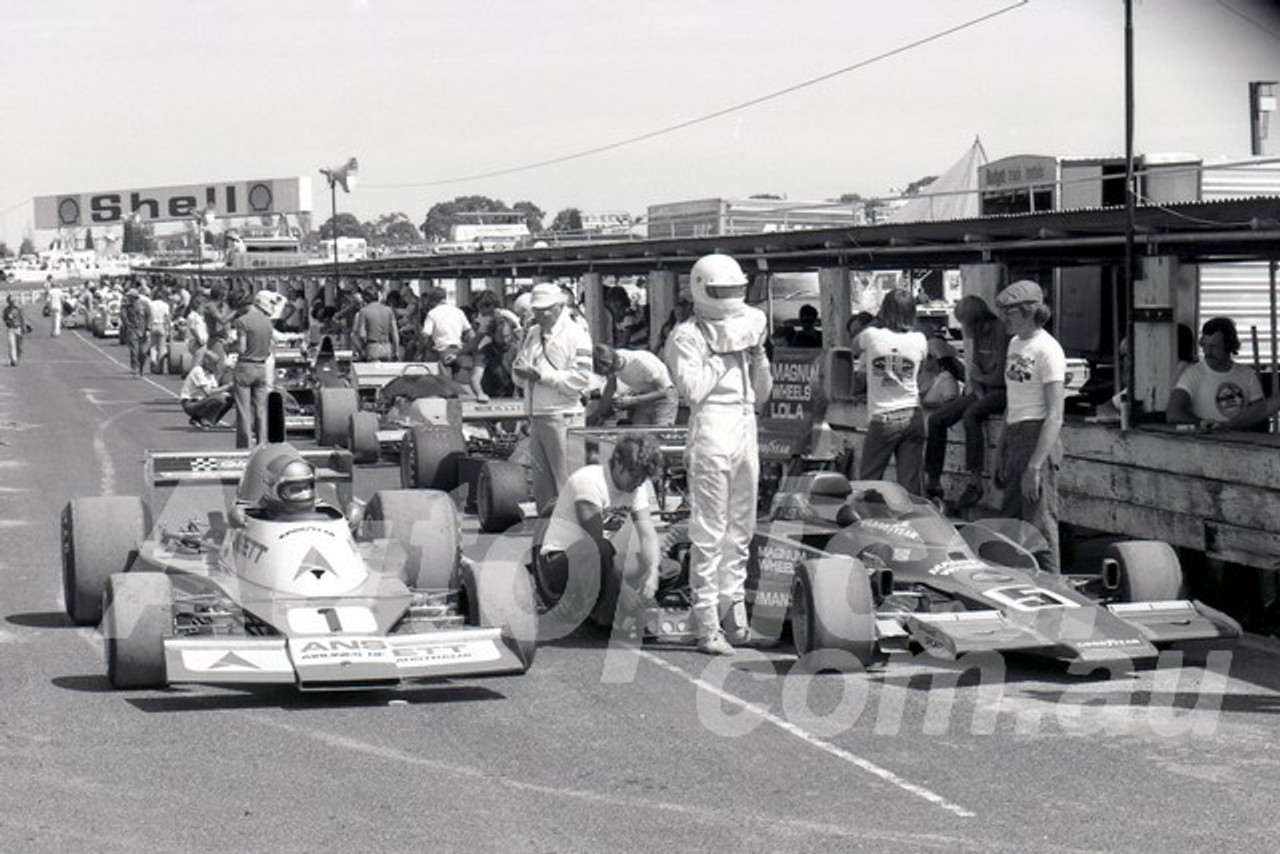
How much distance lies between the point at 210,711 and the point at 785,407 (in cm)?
984

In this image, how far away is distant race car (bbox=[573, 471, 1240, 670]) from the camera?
880 cm

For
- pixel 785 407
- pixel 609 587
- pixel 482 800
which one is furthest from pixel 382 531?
pixel 785 407

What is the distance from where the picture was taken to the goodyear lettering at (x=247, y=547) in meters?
9.06

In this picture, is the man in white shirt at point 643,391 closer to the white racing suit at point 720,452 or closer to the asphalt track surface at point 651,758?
the asphalt track surface at point 651,758

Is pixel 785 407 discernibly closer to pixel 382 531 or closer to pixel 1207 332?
pixel 1207 332

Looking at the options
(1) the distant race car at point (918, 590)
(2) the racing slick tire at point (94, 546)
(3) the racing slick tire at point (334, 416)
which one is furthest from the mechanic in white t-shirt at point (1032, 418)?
(3) the racing slick tire at point (334, 416)

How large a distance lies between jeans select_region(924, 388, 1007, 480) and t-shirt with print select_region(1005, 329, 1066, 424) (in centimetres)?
264

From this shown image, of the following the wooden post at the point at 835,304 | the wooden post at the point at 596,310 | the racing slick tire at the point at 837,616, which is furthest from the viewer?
the wooden post at the point at 596,310

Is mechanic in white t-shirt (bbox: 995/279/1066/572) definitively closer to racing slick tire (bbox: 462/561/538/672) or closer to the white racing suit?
the white racing suit

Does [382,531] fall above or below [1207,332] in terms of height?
below

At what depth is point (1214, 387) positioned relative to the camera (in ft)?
40.6

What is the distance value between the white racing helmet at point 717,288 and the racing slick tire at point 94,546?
10.4 ft

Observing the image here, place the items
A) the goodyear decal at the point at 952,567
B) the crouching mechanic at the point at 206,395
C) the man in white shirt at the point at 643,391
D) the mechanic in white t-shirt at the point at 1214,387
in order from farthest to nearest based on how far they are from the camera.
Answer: the crouching mechanic at the point at 206,395
the man in white shirt at the point at 643,391
the mechanic in white t-shirt at the point at 1214,387
the goodyear decal at the point at 952,567

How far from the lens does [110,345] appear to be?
57.5m
